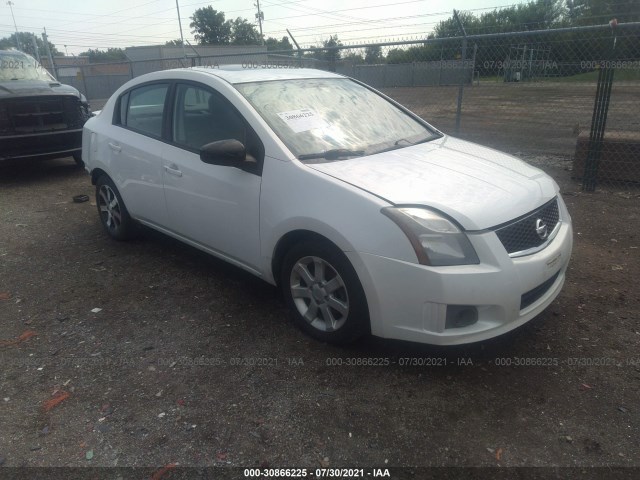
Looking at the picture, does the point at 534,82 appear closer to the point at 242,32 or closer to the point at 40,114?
the point at 40,114

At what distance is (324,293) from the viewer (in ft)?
9.58

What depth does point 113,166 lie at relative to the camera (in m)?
4.52

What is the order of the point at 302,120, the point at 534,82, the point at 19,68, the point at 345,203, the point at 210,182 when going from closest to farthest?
the point at 345,203 < the point at 302,120 < the point at 210,182 < the point at 19,68 < the point at 534,82

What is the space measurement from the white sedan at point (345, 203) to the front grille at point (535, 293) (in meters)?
0.01

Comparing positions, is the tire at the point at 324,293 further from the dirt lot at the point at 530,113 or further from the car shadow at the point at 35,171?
the dirt lot at the point at 530,113

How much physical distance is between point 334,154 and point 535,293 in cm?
147

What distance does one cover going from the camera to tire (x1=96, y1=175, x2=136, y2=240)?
468 centimetres

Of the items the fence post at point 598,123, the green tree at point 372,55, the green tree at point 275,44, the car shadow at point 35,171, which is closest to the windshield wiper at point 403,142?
the fence post at point 598,123

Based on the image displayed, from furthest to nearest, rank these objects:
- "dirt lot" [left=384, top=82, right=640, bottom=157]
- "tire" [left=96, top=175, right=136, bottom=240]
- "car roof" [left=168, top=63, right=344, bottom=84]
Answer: "dirt lot" [left=384, top=82, right=640, bottom=157], "tire" [left=96, top=175, right=136, bottom=240], "car roof" [left=168, top=63, right=344, bottom=84]

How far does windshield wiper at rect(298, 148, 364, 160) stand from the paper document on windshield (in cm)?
26

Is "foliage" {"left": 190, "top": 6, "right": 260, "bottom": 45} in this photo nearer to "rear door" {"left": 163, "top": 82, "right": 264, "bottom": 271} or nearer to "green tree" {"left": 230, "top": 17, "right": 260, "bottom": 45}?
"green tree" {"left": 230, "top": 17, "right": 260, "bottom": 45}

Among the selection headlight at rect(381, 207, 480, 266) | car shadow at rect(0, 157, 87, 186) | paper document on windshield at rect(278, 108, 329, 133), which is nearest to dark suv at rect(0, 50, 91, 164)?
car shadow at rect(0, 157, 87, 186)

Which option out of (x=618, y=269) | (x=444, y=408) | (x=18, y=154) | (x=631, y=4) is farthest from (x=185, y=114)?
(x=631, y=4)

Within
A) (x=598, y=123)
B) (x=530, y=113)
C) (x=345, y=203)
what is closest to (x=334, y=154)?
(x=345, y=203)
